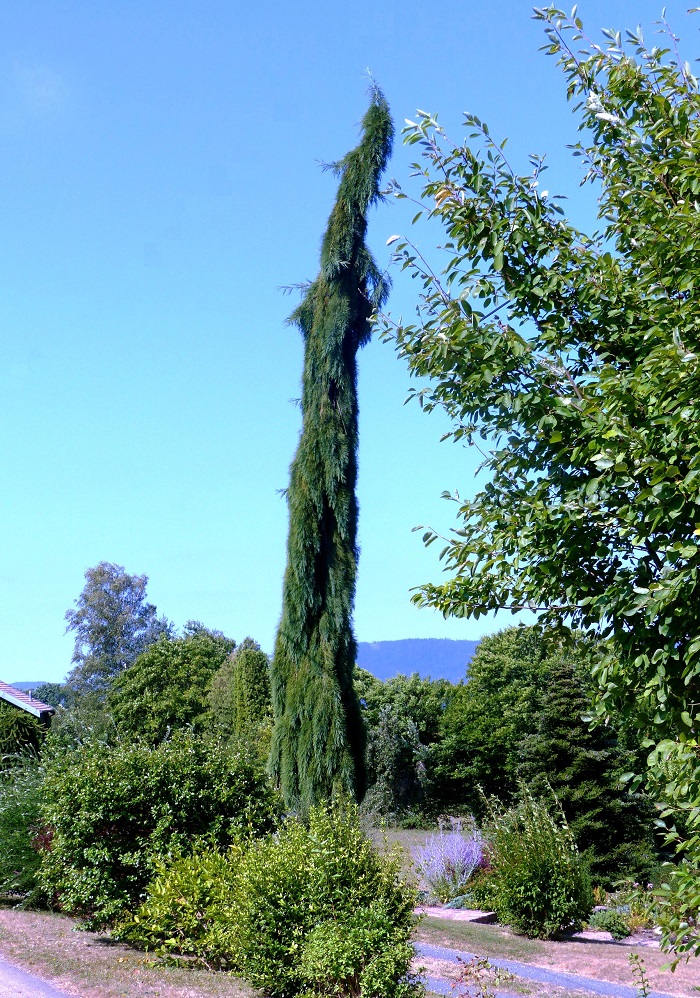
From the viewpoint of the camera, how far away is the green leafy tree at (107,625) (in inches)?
1663

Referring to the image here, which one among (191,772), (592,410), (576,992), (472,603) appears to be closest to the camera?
(592,410)

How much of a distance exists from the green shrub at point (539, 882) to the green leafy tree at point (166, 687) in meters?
18.7

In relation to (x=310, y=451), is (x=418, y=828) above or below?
below

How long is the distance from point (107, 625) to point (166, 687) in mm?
13856

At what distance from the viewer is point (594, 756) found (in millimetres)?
14844

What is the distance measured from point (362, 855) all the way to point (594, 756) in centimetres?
970

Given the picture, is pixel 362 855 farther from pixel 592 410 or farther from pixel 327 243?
pixel 327 243

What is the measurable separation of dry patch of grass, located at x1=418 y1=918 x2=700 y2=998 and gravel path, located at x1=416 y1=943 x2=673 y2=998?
0.20 meters

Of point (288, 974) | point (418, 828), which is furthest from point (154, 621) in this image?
point (288, 974)

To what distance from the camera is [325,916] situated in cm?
613

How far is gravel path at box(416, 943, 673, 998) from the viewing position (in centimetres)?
740

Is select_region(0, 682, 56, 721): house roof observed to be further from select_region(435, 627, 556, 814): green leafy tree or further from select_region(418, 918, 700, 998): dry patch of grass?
select_region(418, 918, 700, 998): dry patch of grass

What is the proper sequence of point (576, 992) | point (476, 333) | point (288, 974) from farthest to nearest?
point (576, 992) → point (288, 974) → point (476, 333)

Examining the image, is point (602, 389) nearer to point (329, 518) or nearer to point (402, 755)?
point (329, 518)
